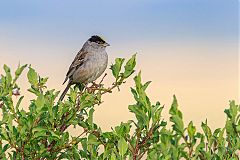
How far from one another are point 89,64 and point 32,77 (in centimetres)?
701

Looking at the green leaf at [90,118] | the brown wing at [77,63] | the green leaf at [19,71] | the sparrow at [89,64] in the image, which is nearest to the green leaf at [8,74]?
the green leaf at [19,71]

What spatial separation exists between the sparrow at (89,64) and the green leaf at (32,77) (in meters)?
6.21

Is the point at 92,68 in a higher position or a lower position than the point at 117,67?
higher

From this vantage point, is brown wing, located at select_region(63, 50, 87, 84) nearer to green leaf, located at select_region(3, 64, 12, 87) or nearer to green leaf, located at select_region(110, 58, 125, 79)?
green leaf, located at select_region(110, 58, 125, 79)

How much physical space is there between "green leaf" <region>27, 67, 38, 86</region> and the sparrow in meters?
6.21

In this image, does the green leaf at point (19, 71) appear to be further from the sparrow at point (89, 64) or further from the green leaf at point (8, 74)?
the sparrow at point (89, 64)

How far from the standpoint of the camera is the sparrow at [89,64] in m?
12.8

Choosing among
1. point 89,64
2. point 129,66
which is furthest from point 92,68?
point 129,66

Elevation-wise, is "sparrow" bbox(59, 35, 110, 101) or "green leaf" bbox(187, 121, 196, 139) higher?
"sparrow" bbox(59, 35, 110, 101)

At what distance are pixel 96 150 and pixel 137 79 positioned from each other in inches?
34.8

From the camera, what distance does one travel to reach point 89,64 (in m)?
13.3

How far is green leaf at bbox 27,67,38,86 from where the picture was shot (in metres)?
6.24

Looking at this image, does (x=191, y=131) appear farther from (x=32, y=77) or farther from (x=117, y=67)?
(x=32, y=77)

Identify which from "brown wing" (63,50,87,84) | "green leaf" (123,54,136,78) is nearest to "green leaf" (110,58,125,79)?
"green leaf" (123,54,136,78)
